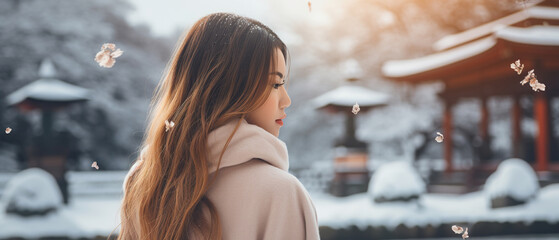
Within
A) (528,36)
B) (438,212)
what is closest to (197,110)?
(438,212)

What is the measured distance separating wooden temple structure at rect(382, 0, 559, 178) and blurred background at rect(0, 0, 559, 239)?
0.11ft

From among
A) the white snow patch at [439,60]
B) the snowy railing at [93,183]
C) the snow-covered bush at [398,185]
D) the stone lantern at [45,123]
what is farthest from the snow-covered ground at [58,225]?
the white snow patch at [439,60]

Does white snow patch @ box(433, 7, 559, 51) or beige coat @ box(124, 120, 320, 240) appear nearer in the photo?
beige coat @ box(124, 120, 320, 240)

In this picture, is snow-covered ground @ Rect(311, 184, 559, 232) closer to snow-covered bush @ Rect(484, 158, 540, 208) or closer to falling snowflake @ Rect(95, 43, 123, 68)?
snow-covered bush @ Rect(484, 158, 540, 208)

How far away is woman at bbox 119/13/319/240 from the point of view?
1053 mm

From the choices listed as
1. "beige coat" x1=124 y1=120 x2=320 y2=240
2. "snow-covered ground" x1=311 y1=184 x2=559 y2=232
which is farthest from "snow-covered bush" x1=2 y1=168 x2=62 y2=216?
"beige coat" x1=124 y1=120 x2=320 y2=240

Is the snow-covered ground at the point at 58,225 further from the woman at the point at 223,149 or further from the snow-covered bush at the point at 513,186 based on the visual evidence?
the snow-covered bush at the point at 513,186

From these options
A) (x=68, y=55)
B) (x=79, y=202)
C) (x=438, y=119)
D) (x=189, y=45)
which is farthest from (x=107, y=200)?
(x=189, y=45)

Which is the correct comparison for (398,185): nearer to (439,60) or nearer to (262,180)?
(439,60)

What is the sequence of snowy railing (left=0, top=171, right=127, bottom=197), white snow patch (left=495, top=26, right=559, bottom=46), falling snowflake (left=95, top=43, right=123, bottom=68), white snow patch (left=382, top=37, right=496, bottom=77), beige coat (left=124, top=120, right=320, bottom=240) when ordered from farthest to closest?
snowy railing (left=0, top=171, right=127, bottom=197) < white snow patch (left=382, top=37, right=496, bottom=77) < white snow patch (left=495, top=26, right=559, bottom=46) < falling snowflake (left=95, top=43, right=123, bottom=68) < beige coat (left=124, top=120, right=320, bottom=240)

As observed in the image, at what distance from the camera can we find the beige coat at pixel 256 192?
1.05 m

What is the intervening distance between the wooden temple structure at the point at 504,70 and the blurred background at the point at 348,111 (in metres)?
0.03

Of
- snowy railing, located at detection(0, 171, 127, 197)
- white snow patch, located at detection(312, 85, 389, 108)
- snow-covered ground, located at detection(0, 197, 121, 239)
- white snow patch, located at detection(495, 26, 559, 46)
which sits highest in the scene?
white snow patch, located at detection(495, 26, 559, 46)

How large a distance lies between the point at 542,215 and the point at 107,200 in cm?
820
